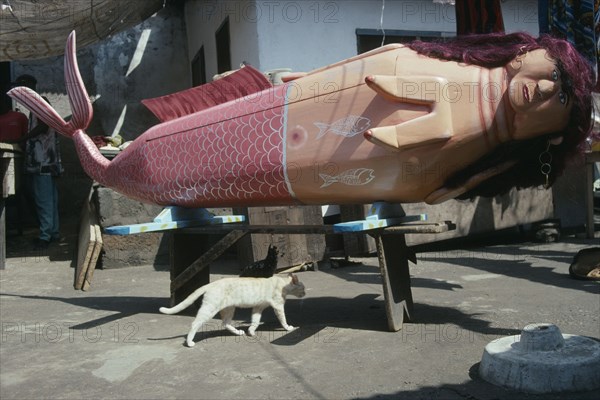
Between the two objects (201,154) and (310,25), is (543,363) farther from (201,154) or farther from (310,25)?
(310,25)

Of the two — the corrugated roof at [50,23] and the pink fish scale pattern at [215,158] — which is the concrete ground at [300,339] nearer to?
the pink fish scale pattern at [215,158]

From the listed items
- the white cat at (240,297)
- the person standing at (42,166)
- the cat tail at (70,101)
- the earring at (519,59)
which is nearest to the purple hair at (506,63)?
the earring at (519,59)

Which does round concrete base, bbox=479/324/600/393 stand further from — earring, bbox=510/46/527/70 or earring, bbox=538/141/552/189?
earring, bbox=510/46/527/70

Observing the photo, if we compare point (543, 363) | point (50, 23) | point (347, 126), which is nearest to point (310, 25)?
point (50, 23)

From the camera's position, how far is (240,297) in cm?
322

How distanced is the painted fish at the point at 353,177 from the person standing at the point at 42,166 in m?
4.60

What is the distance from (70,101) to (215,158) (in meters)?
1.43

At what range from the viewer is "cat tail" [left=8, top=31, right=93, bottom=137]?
161 inches

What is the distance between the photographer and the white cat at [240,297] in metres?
3.15

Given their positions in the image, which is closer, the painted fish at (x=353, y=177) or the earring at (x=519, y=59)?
the earring at (x=519, y=59)

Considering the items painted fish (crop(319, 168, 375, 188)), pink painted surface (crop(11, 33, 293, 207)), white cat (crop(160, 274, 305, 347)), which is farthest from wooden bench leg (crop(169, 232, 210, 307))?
painted fish (crop(319, 168, 375, 188))

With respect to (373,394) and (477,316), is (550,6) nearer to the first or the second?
(477,316)

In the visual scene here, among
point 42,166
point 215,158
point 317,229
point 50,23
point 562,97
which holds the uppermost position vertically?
point 50,23

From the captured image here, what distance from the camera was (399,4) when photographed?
7.10 metres
